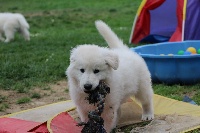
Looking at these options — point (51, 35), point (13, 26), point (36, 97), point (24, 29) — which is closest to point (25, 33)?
point (24, 29)

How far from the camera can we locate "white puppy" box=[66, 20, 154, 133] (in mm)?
3998

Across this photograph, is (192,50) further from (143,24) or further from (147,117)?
(143,24)

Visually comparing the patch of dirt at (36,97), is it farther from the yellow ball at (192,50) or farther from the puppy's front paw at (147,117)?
the yellow ball at (192,50)

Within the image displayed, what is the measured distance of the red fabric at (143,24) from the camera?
416 inches

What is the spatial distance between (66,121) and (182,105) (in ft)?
4.62

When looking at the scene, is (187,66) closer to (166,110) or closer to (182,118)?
(166,110)

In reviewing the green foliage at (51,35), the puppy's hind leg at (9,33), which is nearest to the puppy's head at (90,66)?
A: the green foliage at (51,35)

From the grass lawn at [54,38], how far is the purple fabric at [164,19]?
32.2 inches

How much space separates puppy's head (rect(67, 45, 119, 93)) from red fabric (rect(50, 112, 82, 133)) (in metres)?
0.58

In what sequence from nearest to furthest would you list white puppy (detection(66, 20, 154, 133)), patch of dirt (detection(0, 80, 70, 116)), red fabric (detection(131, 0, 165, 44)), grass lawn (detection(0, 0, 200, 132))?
white puppy (detection(66, 20, 154, 133))
patch of dirt (detection(0, 80, 70, 116))
grass lawn (detection(0, 0, 200, 132))
red fabric (detection(131, 0, 165, 44))

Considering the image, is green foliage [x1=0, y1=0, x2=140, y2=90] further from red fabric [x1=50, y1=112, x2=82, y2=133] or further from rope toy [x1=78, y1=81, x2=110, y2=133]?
rope toy [x1=78, y1=81, x2=110, y2=133]

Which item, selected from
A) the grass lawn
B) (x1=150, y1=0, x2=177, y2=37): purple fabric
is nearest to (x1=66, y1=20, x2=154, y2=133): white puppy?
the grass lawn

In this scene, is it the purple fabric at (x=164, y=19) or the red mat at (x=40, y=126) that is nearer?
the red mat at (x=40, y=126)

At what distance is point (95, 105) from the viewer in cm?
424
